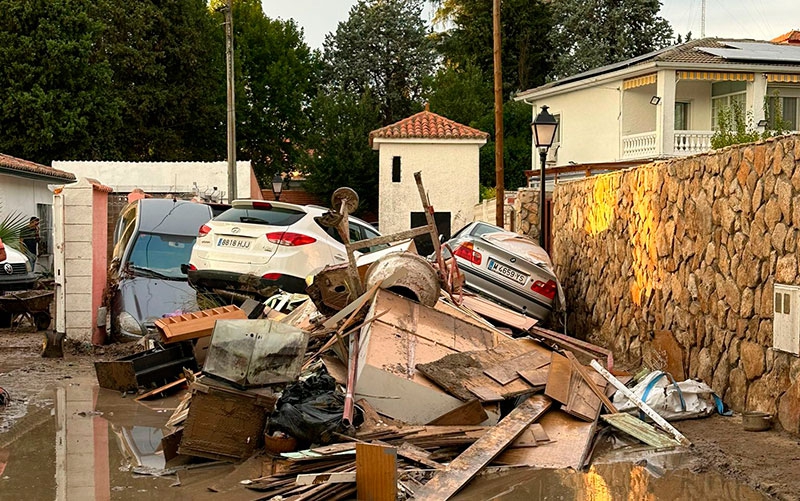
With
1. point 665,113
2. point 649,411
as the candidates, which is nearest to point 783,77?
point 665,113

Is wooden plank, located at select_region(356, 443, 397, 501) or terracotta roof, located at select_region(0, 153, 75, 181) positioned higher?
terracotta roof, located at select_region(0, 153, 75, 181)

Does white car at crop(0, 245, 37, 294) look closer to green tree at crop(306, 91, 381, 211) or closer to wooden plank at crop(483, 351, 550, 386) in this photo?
wooden plank at crop(483, 351, 550, 386)

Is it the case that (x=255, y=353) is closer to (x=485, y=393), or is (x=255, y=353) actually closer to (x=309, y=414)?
(x=309, y=414)

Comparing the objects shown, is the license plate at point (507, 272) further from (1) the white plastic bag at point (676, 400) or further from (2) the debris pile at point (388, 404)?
(1) the white plastic bag at point (676, 400)

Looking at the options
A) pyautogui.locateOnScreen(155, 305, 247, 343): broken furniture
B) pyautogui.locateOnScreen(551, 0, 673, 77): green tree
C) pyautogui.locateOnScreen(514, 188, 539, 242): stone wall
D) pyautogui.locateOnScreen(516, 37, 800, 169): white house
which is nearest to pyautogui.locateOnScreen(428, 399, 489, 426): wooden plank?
pyautogui.locateOnScreen(155, 305, 247, 343): broken furniture

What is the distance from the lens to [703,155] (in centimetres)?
1002

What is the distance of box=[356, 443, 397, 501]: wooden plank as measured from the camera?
634 centimetres

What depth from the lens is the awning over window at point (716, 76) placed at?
30172mm

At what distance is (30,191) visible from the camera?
30219mm

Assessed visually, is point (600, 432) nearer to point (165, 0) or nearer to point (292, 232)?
point (292, 232)

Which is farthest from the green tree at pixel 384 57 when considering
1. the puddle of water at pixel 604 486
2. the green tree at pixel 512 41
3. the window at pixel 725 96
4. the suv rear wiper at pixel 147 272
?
the puddle of water at pixel 604 486

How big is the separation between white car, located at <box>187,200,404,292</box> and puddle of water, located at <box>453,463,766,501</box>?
22.8 ft

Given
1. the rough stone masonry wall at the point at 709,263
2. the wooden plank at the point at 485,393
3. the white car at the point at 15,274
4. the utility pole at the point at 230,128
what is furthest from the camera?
the utility pole at the point at 230,128

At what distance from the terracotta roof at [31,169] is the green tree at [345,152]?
15.1 metres
